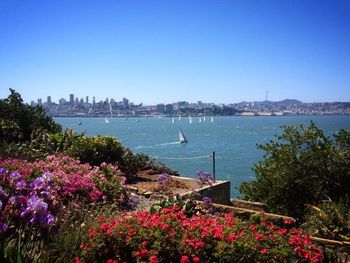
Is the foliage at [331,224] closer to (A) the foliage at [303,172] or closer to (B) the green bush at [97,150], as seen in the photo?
(A) the foliage at [303,172]

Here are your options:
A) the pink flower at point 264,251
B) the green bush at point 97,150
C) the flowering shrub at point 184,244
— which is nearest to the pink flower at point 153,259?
the flowering shrub at point 184,244

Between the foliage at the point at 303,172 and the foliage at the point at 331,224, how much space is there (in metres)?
1.66

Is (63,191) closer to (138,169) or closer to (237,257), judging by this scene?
(237,257)

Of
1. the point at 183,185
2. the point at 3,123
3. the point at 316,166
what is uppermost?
the point at 3,123

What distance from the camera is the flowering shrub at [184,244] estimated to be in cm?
420

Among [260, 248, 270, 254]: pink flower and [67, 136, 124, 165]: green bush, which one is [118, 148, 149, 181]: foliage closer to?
[67, 136, 124, 165]: green bush

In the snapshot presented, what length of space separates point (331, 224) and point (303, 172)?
275cm

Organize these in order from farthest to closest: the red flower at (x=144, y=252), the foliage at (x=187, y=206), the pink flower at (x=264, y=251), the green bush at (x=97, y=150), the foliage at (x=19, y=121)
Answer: the foliage at (x=19, y=121) < the green bush at (x=97, y=150) < the foliage at (x=187, y=206) < the pink flower at (x=264, y=251) < the red flower at (x=144, y=252)

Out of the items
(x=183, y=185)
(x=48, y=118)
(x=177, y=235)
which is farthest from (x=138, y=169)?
(x=177, y=235)

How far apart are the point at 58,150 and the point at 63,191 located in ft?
20.6

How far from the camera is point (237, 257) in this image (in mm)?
4191

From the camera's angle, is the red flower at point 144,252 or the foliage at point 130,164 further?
the foliage at point 130,164

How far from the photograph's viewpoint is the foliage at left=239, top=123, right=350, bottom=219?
9414 millimetres

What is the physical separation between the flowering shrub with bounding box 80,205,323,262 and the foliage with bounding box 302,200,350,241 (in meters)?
2.45
